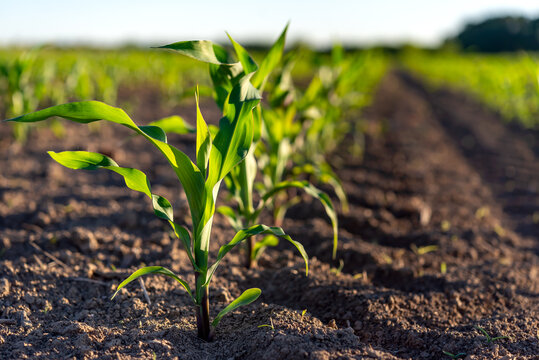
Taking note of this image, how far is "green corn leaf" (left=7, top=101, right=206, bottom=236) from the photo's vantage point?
1.17 meters

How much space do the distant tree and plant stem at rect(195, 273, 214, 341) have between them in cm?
5377

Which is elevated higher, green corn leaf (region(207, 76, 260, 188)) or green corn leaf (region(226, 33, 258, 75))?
green corn leaf (region(226, 33, 258, 75))

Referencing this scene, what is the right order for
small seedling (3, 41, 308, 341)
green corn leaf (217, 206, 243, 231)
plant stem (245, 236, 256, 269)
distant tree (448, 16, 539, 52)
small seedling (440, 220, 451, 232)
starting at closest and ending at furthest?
1. small seedling (3, 41, 308, 341)
2. green corn leaf (217, 206, 243, 231)
3. plant stem (245, 236, 256, 269)
4. small seedling (440, 220, 451, 232)
5. distant tree (448, 16, 539, 52)

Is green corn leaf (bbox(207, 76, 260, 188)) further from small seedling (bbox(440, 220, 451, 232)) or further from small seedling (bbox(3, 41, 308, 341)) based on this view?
small seedling (bbox(440, 220, 451, 232))

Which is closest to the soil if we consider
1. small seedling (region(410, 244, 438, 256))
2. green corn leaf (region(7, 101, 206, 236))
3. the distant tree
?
small seedling (region(410, 244, 438, 256))

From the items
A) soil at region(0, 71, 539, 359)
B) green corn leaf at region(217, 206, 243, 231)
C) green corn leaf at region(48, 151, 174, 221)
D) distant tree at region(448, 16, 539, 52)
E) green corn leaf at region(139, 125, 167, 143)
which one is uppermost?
distant tree at region(448, 16, 539, 52)

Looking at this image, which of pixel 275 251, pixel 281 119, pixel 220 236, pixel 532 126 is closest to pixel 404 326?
pixel 275 251

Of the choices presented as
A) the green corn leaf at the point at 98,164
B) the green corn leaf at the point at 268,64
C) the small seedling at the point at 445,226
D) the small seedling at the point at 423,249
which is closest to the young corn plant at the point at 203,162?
the green corn leaf at the point at 98,164

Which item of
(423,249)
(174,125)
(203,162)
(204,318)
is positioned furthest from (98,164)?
(423,249)

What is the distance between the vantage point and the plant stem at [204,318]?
1.45m

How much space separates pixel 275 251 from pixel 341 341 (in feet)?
3.17

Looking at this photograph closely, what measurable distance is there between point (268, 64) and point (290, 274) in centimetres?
91

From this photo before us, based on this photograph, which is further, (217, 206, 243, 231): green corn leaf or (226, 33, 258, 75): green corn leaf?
(217, 206, 243, 231): green corn leaf

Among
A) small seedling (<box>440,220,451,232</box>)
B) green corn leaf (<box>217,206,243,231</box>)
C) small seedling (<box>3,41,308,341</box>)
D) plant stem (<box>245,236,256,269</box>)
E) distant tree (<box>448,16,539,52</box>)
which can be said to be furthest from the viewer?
distant tree (<box>448,16,539,52</box>)
